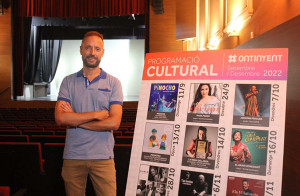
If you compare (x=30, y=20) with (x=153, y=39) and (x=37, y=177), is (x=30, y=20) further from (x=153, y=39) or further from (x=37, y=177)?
(x=37, y=177)

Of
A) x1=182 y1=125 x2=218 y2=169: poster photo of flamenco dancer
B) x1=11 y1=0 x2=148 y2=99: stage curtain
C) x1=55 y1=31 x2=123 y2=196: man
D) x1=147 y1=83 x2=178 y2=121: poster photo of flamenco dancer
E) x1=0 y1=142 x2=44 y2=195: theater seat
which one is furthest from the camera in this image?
x1=11 y1=0 x2=148 y2=99: stage curtain

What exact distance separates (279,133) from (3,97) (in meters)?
13.2

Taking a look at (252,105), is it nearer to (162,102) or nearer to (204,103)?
(204,103)

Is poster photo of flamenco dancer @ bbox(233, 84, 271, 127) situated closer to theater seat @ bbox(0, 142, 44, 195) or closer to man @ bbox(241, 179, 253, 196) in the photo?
man @ bbox(241, 179, 253, 196)

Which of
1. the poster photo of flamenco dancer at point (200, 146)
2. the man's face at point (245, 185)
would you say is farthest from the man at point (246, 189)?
the poster photo of flamenco dancer at point (200, 146)

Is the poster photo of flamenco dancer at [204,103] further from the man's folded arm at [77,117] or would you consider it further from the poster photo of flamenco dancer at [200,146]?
the man's folded arm at [77,117]

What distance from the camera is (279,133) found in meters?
1.42

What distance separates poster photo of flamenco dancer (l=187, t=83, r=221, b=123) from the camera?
157cm

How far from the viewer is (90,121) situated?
2.04m

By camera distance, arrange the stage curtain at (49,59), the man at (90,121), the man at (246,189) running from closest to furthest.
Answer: the man at (246,189) < the man at (90,121) < the stage curtain at (49,59)

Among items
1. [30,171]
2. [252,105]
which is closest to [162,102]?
[252,105]

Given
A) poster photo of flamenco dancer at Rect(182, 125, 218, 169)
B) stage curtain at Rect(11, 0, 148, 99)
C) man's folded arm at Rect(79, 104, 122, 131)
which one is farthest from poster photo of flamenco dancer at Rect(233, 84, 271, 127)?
stage curtain at Rect(11, 0, 148, 99)

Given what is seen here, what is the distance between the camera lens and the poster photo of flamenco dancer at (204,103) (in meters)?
1.57

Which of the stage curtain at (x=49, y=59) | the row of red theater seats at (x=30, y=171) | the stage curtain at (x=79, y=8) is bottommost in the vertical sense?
the row of red theater seats at (x=30, y=171)
